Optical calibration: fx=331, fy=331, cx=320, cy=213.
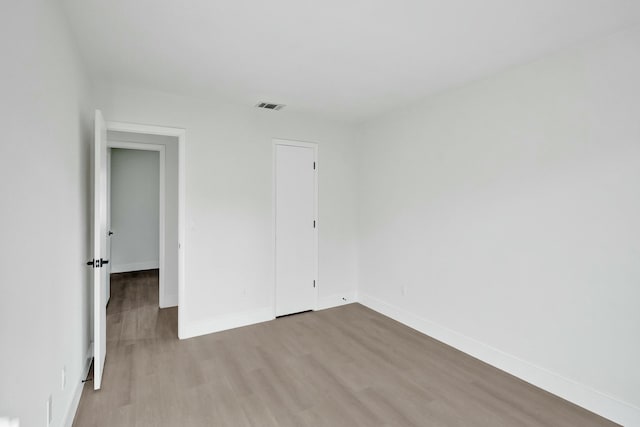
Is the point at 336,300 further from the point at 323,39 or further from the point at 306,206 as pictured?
the point at 323,39

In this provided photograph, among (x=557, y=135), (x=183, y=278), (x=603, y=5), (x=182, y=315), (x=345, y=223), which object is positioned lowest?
(x=182, y=315)

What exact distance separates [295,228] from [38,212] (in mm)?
2880

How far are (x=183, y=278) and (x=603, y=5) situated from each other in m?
3.94

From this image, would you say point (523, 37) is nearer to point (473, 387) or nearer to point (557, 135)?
point (557, 135)

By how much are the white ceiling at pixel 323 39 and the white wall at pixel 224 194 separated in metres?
0.28

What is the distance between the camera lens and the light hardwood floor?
2.21m

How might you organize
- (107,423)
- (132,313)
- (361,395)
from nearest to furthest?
(107,423) → (361,395) → (132,313)

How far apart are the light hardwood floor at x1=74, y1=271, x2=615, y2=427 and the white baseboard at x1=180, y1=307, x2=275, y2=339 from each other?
0.38 ft

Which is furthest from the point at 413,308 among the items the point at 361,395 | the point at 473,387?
the point at 361,395

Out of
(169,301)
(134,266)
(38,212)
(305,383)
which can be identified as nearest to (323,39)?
(38,212)

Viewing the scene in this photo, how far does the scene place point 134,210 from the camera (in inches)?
269

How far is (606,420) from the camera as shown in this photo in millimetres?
2197

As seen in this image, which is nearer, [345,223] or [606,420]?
[606,420]

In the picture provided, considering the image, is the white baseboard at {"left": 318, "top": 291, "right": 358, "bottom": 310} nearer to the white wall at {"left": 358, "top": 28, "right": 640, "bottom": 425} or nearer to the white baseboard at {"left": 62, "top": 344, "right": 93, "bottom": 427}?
the white wall at {"left": 358, "top": 28, "right": 640, "bottom": 425}
